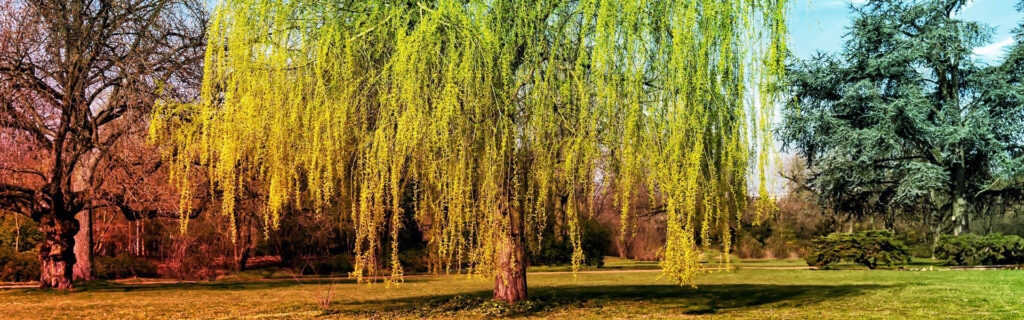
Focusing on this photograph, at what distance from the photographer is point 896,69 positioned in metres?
22.3

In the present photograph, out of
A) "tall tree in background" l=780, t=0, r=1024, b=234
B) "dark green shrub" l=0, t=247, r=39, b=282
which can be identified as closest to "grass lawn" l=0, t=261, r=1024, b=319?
"dark green shrub" l=0, t=247, r=39, b=282

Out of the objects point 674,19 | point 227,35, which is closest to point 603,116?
point 674,19

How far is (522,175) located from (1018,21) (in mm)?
21822

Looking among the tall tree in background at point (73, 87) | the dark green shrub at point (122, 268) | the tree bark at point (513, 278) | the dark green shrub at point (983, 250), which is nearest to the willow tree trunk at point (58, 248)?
the tall tree in background at point (73, 87)

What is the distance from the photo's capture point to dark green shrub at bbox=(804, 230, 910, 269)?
21500 mm

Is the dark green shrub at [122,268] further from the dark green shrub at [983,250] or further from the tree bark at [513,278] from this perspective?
the dark green shrub at [983,250]

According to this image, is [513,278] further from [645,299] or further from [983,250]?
[983,250]

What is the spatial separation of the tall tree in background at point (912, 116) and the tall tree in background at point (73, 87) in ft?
54.2

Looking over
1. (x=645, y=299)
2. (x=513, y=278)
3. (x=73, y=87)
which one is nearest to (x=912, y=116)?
(x=645, y=299)

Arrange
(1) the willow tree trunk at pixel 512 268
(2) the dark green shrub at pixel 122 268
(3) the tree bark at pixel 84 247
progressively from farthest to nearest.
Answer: (2) the dark green shrub at pixel 122 268 < (3) the tree bark at pixel 84 247 < (1) the willow tree trunk at pixel 512 268

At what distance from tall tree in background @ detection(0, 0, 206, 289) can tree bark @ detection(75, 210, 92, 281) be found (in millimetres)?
2363

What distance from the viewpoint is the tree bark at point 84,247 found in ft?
55.7

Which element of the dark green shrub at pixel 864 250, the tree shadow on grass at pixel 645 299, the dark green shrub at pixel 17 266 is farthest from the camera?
the dark green shrub at pixel 864 250

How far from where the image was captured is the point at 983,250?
810 inches
